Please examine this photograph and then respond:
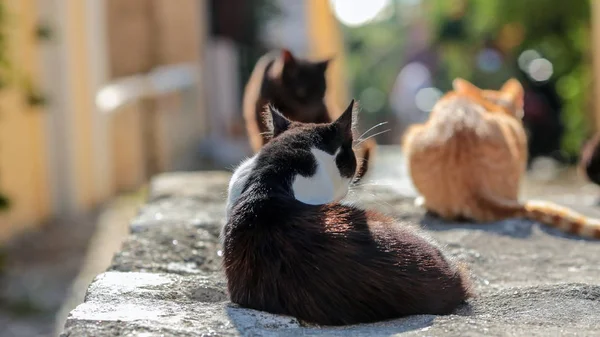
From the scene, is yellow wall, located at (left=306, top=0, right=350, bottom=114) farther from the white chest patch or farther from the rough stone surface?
the white chest patch

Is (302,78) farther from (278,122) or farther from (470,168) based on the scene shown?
(278,122)

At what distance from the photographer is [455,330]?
212 cm

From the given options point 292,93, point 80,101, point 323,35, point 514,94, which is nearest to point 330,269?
point 292,93

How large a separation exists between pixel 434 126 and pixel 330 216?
2.00 metres

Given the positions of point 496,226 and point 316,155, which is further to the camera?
point 496,226

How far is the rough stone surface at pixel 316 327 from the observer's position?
215 centimetres

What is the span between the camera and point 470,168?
412 cm

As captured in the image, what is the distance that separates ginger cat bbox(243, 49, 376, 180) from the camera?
15.4ft

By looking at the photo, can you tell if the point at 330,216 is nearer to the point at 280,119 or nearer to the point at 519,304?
the point at 280,119

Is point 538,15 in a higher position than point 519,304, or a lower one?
higher

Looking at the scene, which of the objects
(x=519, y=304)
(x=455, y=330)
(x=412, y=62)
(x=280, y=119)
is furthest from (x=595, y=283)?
(x=412, y=62)

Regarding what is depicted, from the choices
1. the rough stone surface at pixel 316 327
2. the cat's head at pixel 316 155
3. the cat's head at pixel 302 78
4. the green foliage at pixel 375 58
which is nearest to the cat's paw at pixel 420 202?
the rough stone surface at pixel 316 327

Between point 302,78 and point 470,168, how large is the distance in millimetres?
1197

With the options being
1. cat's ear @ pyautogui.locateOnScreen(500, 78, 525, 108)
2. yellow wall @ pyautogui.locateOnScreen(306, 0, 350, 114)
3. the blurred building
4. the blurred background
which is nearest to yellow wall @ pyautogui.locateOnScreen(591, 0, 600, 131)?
the blurred background
